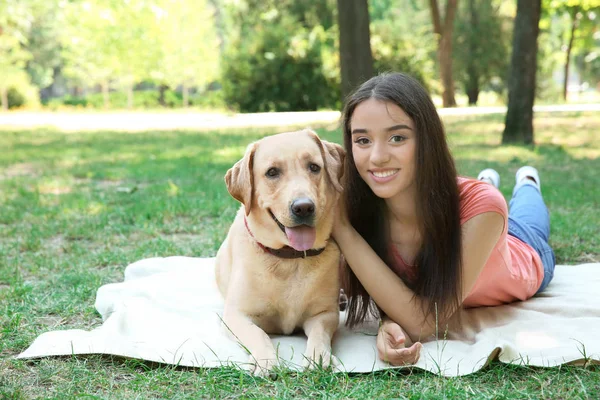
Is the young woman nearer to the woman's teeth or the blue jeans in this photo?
the woman's teeth

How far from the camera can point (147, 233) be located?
6422 mm

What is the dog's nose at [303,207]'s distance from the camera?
3.19m

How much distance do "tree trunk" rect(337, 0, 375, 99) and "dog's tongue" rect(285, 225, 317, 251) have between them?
9986 millimetres

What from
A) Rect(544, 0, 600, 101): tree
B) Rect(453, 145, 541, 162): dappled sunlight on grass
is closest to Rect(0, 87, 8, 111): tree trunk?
Rect(544, 0, 600, 101): tree

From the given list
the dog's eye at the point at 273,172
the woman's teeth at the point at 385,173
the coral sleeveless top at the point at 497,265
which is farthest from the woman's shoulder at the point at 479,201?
the dog's eye at the point at 273,172

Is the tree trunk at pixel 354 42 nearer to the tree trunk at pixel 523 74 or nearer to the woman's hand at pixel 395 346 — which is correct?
the tree trunk at pixel 523 74

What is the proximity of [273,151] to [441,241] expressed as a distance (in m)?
1.04

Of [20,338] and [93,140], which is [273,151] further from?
[93,140]

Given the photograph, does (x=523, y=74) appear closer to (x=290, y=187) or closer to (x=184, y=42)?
(x=290, y=187)

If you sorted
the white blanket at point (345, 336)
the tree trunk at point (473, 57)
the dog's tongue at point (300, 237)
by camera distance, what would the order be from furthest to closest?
the tree trunk at point (473, 57) → the dog's tongue at point (300, 237) → the white blanket at point (345, 336)

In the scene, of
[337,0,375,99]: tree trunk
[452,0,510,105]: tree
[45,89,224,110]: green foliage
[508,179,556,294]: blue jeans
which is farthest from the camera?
[45,89,224,110]: green foliage

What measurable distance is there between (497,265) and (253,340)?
5.23ft

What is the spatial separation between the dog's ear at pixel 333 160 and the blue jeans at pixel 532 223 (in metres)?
1.70

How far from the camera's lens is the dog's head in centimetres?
327
